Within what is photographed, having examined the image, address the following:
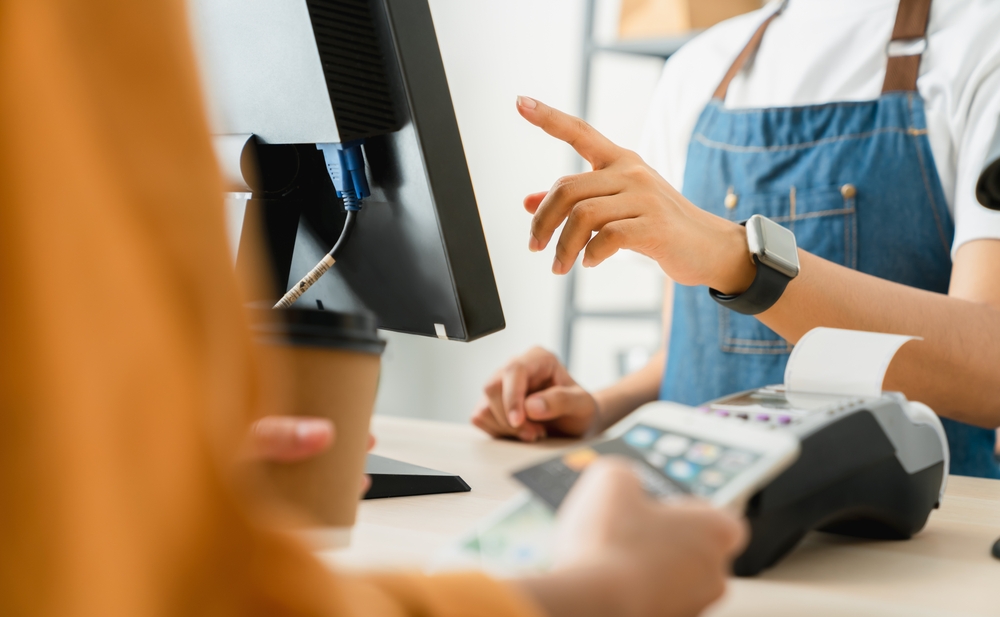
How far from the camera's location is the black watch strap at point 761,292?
32.7 inches

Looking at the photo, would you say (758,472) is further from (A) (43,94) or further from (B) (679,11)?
(B) (679,11)

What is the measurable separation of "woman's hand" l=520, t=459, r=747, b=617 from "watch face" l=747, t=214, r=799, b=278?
0.54m

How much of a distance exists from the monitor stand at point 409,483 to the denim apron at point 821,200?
2.19 ft

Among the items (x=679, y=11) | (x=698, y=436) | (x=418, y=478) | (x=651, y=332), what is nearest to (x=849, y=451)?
(x=698, y=436)

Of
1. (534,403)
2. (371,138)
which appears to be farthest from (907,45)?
(371,138)

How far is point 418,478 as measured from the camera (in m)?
0.64

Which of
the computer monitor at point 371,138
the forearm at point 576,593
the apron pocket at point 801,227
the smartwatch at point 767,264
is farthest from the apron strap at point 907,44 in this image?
the forearm at point 576,593

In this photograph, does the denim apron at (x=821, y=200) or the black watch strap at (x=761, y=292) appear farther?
the denim apron at (x=821, y=200)

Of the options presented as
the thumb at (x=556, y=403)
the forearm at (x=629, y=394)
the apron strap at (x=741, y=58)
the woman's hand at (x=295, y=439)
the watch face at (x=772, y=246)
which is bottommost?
the forearm at (x=629, y=394)

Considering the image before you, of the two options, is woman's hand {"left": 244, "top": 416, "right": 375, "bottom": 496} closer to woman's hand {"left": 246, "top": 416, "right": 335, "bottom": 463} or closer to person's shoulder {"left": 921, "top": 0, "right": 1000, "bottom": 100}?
woman's hand {"left": 246, "top": 416, "right": 335, "bottom": 463}

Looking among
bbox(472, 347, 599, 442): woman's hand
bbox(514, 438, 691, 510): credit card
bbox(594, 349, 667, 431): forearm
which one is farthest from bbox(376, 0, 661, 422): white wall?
bbox(514, 438, 691, 510): credit card

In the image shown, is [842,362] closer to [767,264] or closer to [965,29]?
[767,264]

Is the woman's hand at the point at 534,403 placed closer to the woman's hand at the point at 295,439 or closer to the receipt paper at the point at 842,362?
the receipt paper at the point at 842,362

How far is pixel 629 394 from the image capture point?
3.93 ft
